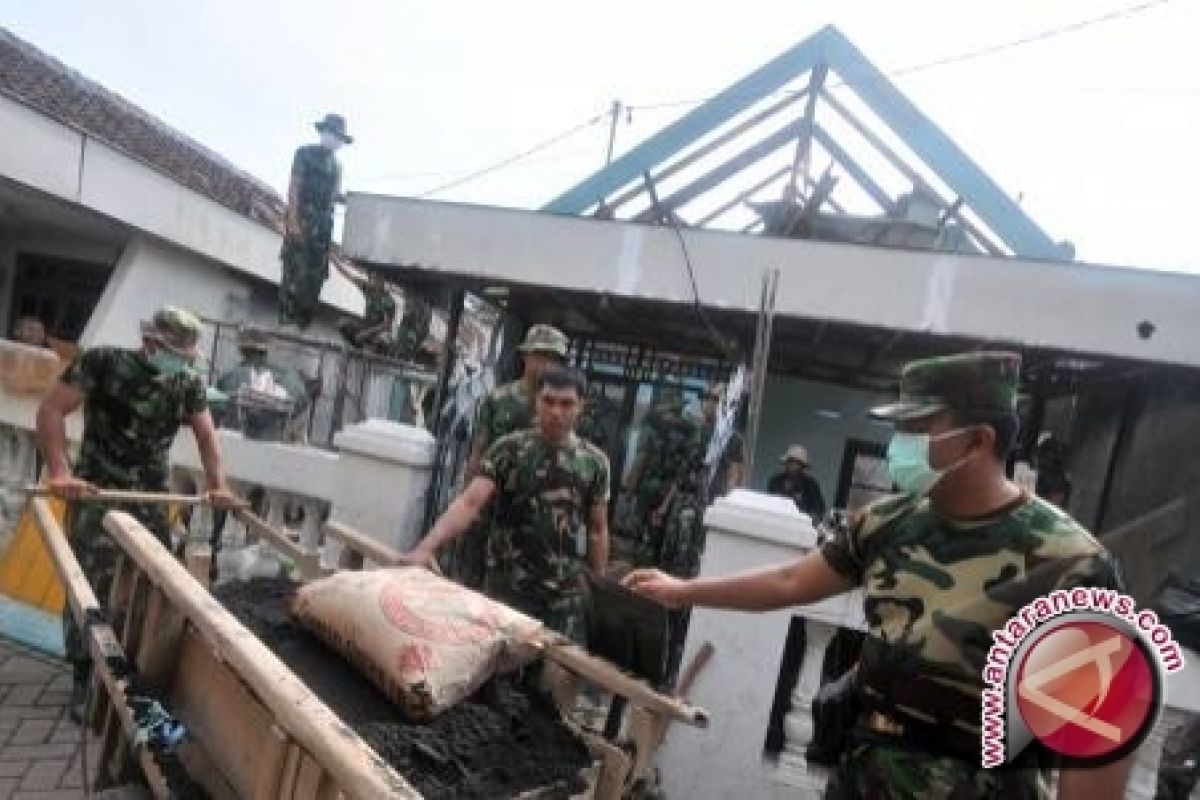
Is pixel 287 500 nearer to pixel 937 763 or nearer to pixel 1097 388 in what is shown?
pixel 937 763

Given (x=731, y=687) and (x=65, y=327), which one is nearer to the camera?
(x=731, y=687)

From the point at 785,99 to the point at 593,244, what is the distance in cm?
283

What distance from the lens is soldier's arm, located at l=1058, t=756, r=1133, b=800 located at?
1.38 m

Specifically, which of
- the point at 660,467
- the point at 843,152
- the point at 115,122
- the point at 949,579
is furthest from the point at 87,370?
the point at 115,122

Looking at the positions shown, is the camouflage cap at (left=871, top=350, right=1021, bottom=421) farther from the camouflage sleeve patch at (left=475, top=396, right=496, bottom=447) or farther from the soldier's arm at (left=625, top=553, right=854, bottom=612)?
the camouflage sleeve patch at (left=475, top=396, right=496, bottom=447)

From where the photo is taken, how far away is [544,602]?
3016 mm

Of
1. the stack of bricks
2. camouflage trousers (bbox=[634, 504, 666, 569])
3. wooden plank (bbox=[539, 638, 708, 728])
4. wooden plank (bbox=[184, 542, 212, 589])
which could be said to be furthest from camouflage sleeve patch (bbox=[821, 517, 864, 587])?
camouflage trousers (bbox=[634, 504, 666, 569])

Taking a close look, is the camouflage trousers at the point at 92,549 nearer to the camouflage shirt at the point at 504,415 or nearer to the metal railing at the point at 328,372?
the camouflage shirt at the point at 504,415

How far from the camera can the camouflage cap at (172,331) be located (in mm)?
3307

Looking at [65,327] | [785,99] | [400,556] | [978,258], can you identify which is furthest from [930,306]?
[65,327]

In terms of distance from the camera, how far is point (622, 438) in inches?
373

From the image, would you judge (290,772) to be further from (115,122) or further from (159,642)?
(115,122)

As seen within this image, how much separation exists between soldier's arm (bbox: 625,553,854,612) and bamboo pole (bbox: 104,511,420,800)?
959mm

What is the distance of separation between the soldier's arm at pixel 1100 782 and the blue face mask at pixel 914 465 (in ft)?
1.97
